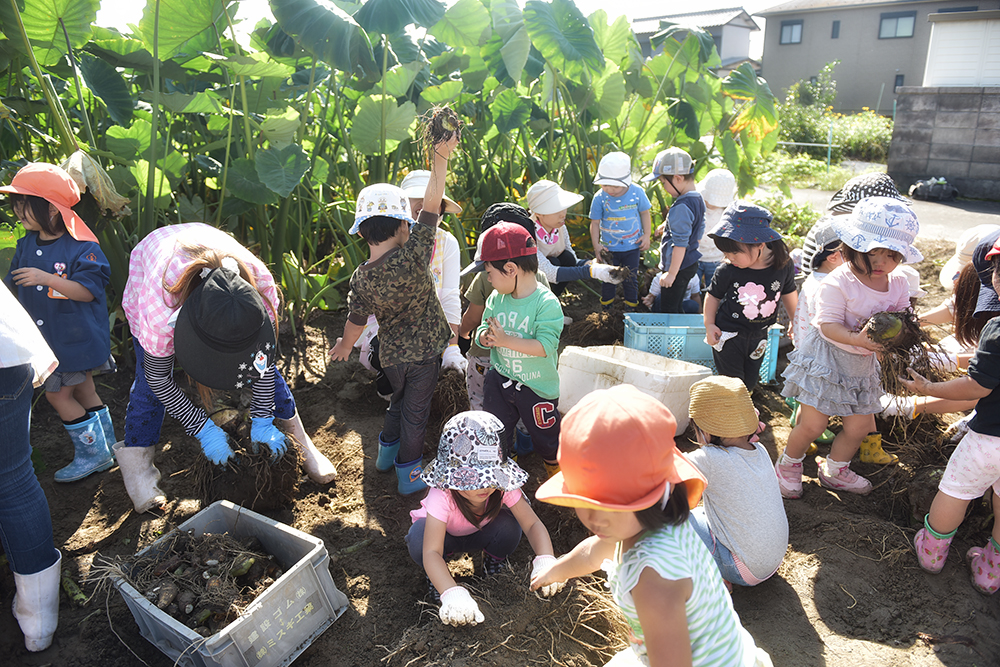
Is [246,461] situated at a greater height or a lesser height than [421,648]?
greater

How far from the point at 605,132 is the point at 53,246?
4.32 meters

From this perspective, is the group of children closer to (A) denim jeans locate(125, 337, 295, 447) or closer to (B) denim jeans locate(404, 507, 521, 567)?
(B) denim jeans locate(404, 507, 521, 567)

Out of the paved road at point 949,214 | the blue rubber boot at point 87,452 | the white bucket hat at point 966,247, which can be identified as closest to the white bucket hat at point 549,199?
the white bucket hat at point 966,247

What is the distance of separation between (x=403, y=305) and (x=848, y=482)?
1980 millimetres

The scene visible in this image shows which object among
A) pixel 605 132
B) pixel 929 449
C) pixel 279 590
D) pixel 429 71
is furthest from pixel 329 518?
pixel 605 132

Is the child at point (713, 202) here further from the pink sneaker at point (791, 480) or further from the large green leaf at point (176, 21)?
the large green leaf at point (176, 21)

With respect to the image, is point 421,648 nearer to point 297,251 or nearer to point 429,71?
point 297,251

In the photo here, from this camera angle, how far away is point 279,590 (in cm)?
176

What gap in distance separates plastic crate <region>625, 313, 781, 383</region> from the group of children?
40 cm

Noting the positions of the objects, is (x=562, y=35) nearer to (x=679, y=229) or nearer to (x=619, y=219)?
(x=619, y=219)

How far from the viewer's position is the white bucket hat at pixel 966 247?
8.81ft

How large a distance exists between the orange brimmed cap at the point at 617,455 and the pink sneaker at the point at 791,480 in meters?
1.65

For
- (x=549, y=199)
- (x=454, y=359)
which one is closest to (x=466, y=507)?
(x=454, y=359)

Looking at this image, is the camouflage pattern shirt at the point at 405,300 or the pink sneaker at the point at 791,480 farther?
the pink sneaker at the point at 791,480
